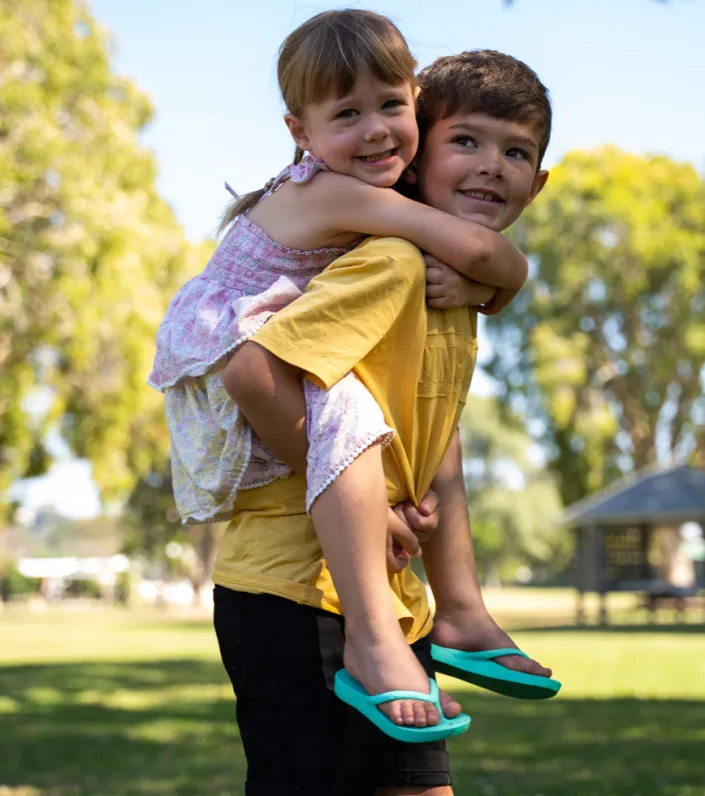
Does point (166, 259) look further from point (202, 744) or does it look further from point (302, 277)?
point (302, 277)

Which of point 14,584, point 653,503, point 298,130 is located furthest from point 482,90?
point 14,584

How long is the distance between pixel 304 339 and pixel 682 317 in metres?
33.2

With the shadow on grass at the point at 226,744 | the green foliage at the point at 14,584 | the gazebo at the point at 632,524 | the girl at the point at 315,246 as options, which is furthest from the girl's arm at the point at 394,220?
the green foliage at the point at 14,584

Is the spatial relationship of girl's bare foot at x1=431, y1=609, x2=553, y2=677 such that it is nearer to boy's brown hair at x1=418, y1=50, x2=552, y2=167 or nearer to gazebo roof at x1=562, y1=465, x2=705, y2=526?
boy's brown hair at x1=418, y1=50, x2=552, y2=167

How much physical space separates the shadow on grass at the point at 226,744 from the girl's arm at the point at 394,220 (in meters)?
3.91

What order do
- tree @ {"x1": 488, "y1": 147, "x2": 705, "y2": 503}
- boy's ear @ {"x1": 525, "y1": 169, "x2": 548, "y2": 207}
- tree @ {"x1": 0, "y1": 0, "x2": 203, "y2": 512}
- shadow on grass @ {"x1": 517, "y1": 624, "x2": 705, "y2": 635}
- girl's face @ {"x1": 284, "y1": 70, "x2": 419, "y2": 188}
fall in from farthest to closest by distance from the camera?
tree @ {"x1": 488, "y1": 147, "x2": 705, "y2": 503}
shadow on grass @ {"x1": 517, "y1": 624, "x2": 705, "y2": 635}
tree @ {"x1": 0, "y1": 0, "x2": 203, "y2": 512}
boy's ear @ {"x1": 525, "y1": 169, "x2": 548, "y2": 207}
girl's face @ {"x1": 284, "y1": 70, "x2": 419, "y2": 188}

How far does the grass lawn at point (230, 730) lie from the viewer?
19.6 feet

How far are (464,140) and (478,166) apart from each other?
0.06 m

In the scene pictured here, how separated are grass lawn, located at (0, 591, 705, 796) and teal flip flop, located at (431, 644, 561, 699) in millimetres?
3499

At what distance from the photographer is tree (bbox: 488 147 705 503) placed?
111 ft

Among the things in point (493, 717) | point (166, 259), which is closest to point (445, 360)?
point (493, 717)

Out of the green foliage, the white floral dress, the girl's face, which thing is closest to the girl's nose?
the girl's face

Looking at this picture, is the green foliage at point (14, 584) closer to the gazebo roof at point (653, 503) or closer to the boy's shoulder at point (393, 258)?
the gazebo roof at point (653, 503)

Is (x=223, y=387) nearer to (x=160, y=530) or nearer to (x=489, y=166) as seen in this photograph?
(x=489, y=166)
